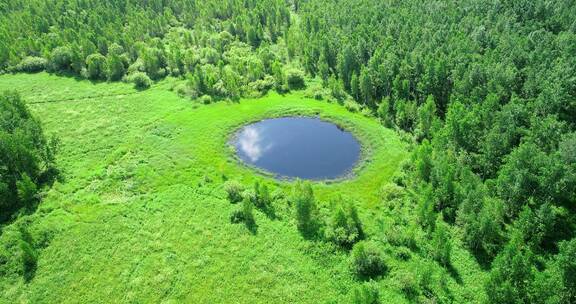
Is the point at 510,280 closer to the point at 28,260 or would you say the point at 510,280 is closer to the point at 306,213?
the point at 306,213

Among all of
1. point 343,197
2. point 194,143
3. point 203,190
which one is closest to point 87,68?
point 194,143

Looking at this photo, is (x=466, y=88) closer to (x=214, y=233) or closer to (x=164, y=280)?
(x=214, y=233)

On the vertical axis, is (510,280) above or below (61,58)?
above

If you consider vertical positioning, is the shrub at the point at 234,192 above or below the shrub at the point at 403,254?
below

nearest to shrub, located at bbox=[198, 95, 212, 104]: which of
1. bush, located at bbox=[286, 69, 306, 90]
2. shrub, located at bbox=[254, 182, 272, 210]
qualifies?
bush, located at bbox=[286, 69, 306, 90]

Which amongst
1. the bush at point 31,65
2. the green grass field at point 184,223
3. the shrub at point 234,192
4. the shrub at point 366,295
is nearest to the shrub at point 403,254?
the green grass field at point 184,223

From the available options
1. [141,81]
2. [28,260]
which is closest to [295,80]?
[141,81]

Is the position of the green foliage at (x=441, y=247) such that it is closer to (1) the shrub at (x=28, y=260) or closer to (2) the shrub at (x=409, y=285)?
(2) the shrub at (x=409, y=285)
